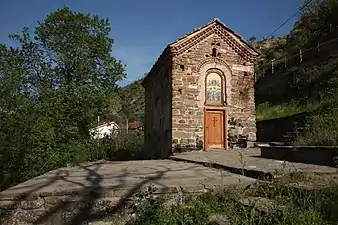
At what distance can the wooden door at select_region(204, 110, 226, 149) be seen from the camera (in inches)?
634

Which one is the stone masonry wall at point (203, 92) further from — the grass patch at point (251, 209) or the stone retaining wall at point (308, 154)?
the grass patch at point (251, 209)

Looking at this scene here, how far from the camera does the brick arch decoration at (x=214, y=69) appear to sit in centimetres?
1627

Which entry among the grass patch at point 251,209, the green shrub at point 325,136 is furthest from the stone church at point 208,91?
the grass patch at point 251,209

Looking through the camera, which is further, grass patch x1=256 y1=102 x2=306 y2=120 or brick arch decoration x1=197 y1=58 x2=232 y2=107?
grass patch x1=256 y1=102 x2=306 y2=120

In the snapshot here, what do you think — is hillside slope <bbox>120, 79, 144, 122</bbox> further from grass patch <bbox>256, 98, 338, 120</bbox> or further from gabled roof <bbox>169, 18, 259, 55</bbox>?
gabled roof <bbox>169, 18, 259, 55</bbox>

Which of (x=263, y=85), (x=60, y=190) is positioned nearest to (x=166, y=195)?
(x=60, y=190)

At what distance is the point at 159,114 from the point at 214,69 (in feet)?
13.9

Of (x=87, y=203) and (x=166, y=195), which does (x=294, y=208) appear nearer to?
(x=166, y=195)

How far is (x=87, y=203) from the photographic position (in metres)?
4.67

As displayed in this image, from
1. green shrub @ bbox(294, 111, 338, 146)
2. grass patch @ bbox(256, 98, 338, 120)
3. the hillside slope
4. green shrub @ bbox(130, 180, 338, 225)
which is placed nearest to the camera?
green shrub @ bbox(130, 180, 338, 225)

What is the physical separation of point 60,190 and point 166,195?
61.1 inches

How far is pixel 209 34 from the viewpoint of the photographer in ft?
54.5

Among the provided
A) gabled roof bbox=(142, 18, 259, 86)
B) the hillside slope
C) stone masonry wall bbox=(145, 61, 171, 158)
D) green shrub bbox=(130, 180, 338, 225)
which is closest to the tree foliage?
stone masonry wall bbox=(145, 61, 171, 158)

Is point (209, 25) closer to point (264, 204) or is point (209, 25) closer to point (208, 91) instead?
point (208, 91)
